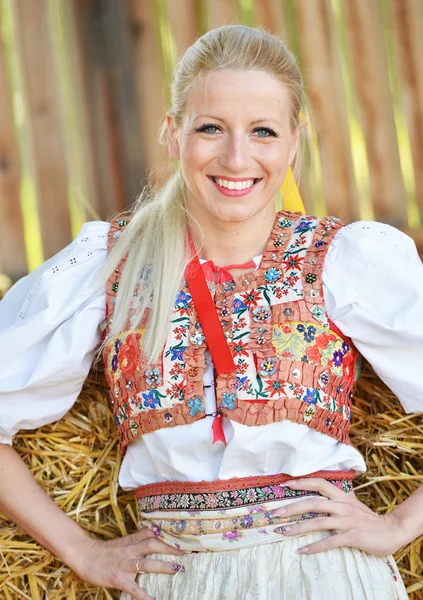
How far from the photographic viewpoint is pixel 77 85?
11.3 ft

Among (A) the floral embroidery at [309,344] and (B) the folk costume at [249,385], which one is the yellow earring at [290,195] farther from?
(A) the floral embroidery at [309,344]

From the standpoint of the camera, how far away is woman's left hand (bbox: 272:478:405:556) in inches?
81.8

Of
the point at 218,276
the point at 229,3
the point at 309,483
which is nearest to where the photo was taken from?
the point at 309,483

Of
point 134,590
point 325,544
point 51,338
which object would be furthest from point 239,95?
point 134,590

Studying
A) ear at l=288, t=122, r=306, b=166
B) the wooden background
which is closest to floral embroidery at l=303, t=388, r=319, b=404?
ear at l=288, t=122, r=306, b=166

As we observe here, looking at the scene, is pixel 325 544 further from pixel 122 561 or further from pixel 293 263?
pixel 293 263

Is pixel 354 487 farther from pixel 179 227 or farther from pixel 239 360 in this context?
pixel 179 227

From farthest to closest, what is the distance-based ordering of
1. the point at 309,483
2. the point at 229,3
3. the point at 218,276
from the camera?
the point at 229,3 → the point at 218,276 → the point at 309,483

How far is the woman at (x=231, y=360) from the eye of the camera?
208 cm

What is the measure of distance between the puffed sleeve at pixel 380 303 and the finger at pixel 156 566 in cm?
57

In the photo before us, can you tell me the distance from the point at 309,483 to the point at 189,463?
Answer: 0.78 feet

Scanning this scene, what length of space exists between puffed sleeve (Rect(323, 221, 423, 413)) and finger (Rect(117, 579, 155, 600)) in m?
0.65

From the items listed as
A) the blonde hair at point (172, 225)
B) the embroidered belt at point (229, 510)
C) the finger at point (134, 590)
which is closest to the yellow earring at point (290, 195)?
the blonde hair at point (172, 225)

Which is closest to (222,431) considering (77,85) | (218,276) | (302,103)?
(218,276)
